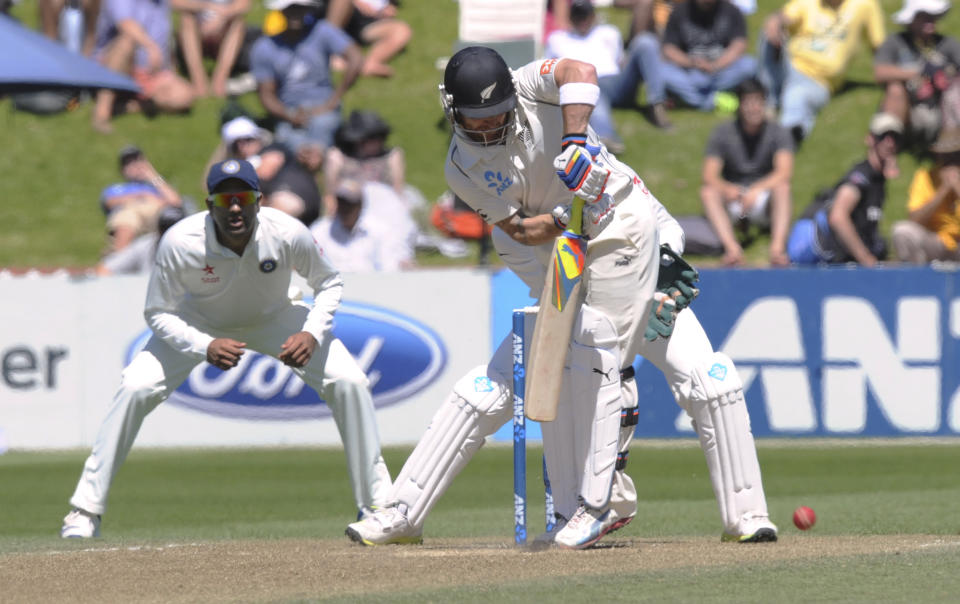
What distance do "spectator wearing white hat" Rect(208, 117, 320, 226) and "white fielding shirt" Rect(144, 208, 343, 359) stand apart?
600 centimetres

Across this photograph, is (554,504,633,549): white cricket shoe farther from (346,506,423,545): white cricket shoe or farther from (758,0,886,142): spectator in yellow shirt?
(758,0,886,142): spectator in yellow shirt

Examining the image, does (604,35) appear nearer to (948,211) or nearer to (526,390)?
(948,211)

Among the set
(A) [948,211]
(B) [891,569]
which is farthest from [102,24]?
(B) [891,569]

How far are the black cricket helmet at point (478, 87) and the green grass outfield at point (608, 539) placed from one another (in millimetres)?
1813

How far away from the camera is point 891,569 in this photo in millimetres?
5832

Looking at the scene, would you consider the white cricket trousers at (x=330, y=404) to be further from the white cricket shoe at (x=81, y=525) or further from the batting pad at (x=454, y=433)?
the batting pad at (x=454, y=433)

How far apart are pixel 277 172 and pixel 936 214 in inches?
238

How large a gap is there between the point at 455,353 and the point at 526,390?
689cm

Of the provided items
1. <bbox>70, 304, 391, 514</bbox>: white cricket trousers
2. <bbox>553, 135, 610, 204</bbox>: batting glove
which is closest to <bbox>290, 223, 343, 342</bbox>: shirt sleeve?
<bbox>70, 304, 391, 514</bbox>: white cricket trousers

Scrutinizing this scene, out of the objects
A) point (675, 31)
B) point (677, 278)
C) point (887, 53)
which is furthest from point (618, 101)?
point (677, 278)

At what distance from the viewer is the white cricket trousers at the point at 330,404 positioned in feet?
26.9

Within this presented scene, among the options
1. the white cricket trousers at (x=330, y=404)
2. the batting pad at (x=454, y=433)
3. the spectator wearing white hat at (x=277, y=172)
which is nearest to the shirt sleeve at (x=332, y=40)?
the spectator wearing white hat at (x=277, y=172)

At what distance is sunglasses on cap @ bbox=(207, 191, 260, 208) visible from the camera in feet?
26.9

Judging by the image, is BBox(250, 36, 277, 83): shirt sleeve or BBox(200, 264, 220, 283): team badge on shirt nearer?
BBox(200, 264, 220, 283): team badge on shirt
